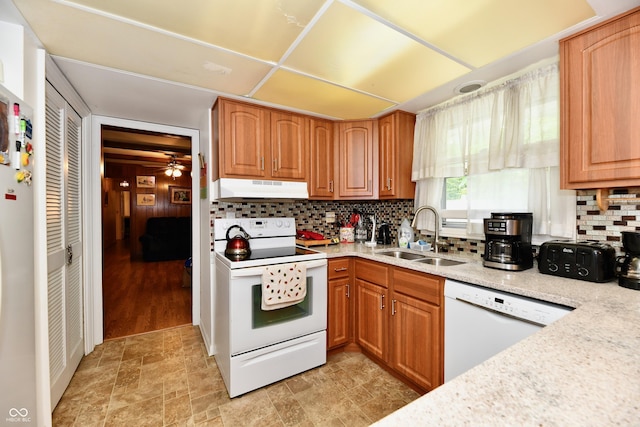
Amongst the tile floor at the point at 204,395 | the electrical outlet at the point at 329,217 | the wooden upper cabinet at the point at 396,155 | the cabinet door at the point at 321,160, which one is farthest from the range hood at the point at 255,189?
the tile floor at the point at 204,395

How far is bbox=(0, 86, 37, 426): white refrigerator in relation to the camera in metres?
1.05

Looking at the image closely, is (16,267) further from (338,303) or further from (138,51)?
(338,303)

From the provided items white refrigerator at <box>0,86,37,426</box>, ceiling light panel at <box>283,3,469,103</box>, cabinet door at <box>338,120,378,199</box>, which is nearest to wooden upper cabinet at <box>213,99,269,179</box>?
ceiling light panel at <box>283,3,469,103</box>

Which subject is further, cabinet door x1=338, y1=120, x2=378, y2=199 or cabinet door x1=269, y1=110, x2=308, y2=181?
cabinet door x1=338, y1=120, x2=378, y2=199

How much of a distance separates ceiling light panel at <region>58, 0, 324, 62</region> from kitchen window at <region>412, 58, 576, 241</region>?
1493 mm

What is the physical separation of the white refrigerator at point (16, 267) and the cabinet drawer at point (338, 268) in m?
1.74

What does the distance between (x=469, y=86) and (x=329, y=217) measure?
1.73m

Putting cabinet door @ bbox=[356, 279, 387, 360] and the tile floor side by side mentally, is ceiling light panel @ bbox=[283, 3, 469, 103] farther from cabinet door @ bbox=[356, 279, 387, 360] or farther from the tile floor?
the tile floor

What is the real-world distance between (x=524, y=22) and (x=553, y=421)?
1.66 metres

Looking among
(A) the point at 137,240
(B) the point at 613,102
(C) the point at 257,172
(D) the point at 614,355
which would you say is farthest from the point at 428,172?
(A) the point at 137,240

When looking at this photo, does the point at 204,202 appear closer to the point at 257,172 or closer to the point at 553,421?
the point at 257,172

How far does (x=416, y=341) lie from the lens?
181cm

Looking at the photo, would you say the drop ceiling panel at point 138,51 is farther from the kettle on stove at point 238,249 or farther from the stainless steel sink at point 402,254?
the stainless steel sink at point 402,254

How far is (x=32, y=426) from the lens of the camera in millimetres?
1213
